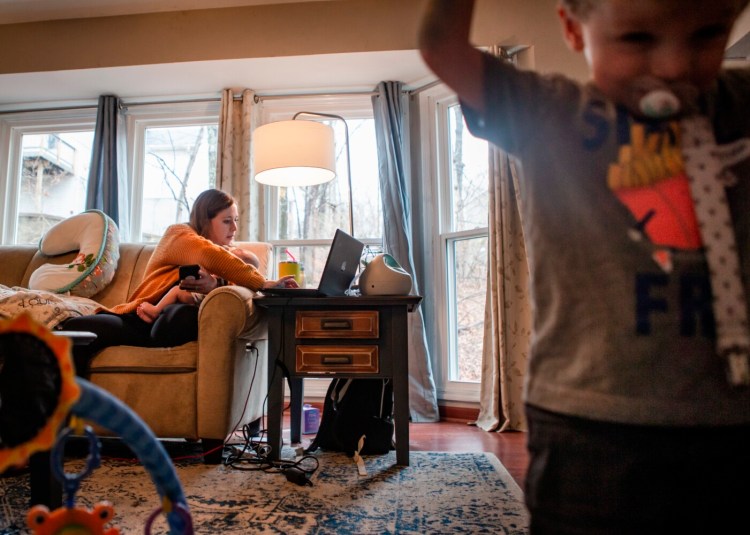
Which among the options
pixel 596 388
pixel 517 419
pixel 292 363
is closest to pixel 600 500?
pixel 596 388

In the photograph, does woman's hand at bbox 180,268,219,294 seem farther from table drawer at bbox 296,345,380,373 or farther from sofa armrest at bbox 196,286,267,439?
table drawer at bbox 296,345,380,373

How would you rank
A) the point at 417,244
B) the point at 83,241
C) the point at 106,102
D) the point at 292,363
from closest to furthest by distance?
the point at 292,363 → the point at 83,241 → the point at 417,244 → the point at 106,102

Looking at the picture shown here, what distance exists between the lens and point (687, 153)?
0.54 meters

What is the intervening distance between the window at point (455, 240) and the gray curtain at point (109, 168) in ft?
6.65

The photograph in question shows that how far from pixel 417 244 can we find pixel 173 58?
6.12 ft

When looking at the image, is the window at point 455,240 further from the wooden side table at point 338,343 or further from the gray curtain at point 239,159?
the wooden side table at point 338,343

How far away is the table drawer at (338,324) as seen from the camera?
206 cm

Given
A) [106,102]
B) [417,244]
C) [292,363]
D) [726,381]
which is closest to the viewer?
[726,381]

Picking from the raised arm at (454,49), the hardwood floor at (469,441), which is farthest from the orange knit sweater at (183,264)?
the raised arm at (454,49)

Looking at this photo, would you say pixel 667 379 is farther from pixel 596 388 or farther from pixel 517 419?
pixel 517 419

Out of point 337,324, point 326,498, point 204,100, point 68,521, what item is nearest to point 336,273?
point 337,324

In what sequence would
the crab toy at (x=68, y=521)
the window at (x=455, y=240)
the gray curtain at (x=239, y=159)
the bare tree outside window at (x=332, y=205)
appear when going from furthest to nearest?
the bare tree outside window at (x=332, y=205) → the gray curtain at (x=239, y=159) → the window at (x=455, y=240) → the crab toy at (x=68, y=521)

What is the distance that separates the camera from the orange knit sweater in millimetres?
2242

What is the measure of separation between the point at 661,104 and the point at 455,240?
2953 mm
